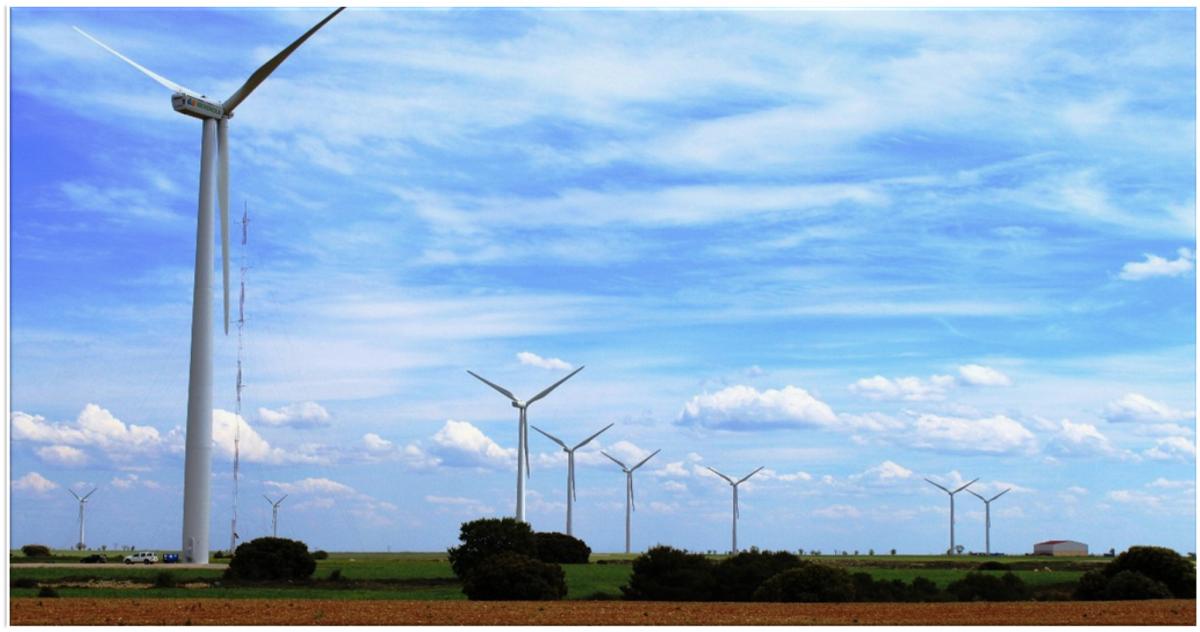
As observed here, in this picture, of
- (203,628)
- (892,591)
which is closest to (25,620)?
(203,628)

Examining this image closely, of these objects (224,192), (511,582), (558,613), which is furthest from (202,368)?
(558,613)

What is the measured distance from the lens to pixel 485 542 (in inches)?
3179

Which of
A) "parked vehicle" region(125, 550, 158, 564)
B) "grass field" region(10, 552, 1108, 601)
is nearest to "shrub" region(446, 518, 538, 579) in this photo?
"grass field" region(10, 552, 1108, 601)

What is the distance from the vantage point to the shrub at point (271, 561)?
78.8m

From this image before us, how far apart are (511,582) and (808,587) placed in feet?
41.0

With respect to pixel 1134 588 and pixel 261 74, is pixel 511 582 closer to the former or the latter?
pixel 1134 588

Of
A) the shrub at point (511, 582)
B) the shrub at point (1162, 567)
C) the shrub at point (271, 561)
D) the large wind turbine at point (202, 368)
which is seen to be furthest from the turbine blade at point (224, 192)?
the shrub at point (1162, 567)

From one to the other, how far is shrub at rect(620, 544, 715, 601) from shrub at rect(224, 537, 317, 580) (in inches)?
957

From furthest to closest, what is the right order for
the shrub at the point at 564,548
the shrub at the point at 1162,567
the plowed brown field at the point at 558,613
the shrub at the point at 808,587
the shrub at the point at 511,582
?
the shrub at the point at 564,548 < the shrub at the point at 1162,567 < the shrub at the point at 511,582 < the shrub at the point at 808,587 < the plowed brown field at the point at 558,613

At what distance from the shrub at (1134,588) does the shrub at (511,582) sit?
2468 centimetres

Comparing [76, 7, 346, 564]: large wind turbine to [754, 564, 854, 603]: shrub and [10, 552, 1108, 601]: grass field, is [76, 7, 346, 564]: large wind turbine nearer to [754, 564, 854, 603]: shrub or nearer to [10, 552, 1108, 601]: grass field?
[10, 552, 1108, 601]: grass field

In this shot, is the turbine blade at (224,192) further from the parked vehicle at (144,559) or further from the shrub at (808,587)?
the shrub at (808,587)

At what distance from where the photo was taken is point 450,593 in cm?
6481

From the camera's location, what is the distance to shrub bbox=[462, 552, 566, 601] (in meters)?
Result: 58.5
